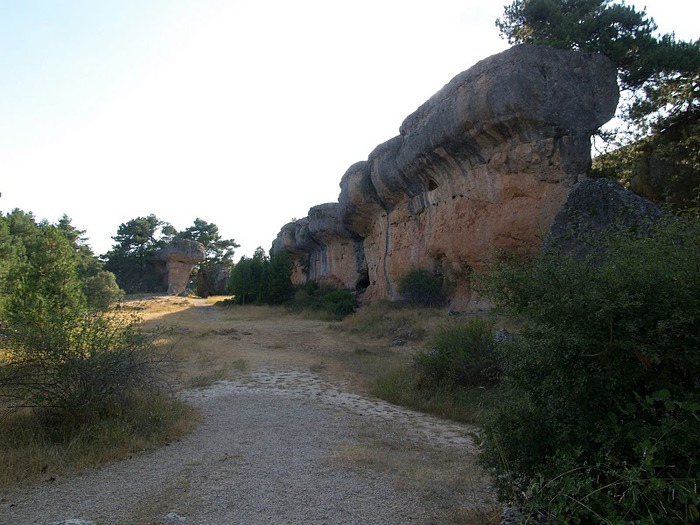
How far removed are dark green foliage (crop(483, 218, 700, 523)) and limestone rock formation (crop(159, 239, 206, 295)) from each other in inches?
1563

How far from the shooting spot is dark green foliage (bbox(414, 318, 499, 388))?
6102 mm

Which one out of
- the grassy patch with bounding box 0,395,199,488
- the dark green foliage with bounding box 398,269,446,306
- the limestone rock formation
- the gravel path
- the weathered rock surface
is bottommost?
the gravel path

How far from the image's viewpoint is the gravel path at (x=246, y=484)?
8.50 ft

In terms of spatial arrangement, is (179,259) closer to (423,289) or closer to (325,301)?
(325,301)

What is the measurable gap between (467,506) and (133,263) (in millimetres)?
44804

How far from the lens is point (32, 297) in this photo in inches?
302

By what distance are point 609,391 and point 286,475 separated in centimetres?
225

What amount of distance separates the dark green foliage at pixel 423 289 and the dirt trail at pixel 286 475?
9421 millimetres

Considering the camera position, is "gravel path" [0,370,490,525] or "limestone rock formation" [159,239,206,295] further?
"limestone rock formation" [159,239,206,295]

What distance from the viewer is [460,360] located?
619cm

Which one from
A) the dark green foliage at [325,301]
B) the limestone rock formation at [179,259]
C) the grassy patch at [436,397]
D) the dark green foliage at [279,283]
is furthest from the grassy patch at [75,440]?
the limestone rock formation at [179,259]

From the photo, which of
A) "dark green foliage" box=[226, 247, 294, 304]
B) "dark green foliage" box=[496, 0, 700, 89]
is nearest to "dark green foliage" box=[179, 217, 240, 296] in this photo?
"dark green foliage" box=[226, 247, 294, 304]

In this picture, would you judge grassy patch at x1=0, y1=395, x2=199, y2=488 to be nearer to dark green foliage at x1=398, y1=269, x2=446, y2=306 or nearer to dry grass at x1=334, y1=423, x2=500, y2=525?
dry grass at x1=334, y1=423, x2=500, y2=525

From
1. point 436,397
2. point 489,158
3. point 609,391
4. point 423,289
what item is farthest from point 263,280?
point 609,391
